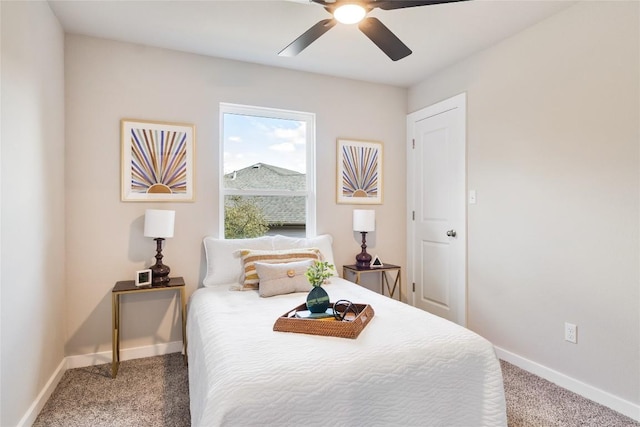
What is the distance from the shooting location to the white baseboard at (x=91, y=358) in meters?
2.19

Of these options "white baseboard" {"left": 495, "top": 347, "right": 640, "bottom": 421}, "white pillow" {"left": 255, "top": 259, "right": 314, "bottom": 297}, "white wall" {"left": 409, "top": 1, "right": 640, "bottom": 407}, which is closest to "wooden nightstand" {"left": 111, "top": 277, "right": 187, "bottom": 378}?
"white pillow" {"left": 255, "top": 259, "right": 314, "bottom": 297}

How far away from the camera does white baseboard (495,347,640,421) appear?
2061mm

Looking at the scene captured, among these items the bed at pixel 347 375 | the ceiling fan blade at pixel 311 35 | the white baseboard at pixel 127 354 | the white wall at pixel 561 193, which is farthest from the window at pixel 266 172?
the white wall at pixel 561 193

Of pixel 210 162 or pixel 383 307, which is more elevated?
pixel 210 162

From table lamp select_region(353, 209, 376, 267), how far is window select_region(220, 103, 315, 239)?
432 mm

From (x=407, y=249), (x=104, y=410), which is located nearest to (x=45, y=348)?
(x=104, y=410)

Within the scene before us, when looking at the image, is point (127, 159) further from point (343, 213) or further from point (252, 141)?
point (343, 213)

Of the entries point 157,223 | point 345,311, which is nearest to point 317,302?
point 345,311

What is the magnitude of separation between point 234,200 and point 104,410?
1803 millimetres

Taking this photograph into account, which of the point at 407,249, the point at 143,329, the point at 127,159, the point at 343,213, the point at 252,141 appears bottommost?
the point at 143,329

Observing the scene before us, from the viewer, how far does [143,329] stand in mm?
2910

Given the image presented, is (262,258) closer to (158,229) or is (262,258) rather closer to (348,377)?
(158,229)

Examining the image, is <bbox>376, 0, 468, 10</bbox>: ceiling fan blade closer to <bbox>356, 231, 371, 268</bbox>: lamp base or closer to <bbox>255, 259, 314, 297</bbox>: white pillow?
<bbox>255, 259, 314, 297</bbox>: white pillow

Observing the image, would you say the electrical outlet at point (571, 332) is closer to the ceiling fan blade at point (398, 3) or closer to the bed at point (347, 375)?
the bed at point (347, 375)
